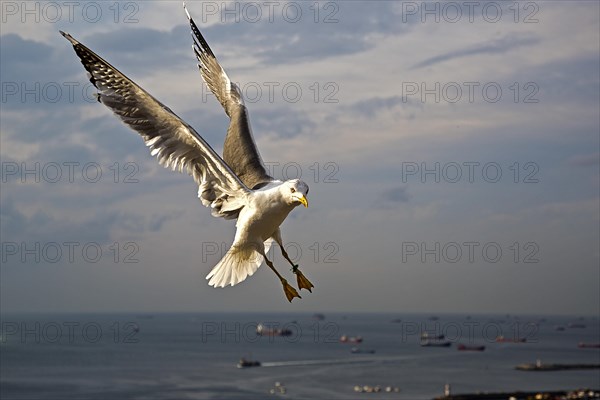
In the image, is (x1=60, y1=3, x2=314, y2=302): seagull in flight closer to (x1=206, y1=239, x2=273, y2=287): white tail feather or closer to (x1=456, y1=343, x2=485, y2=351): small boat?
(x1=206, y1=239, x2=273, y2=287): white tail feather

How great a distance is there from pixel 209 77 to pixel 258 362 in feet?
311

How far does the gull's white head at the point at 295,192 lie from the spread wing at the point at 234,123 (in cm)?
113

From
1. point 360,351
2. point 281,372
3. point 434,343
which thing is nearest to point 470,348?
point 434,343

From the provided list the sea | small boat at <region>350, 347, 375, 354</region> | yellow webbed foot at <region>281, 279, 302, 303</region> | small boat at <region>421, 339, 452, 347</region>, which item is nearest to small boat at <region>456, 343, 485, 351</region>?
the sea

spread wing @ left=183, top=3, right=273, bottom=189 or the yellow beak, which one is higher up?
spread wing @ left=183, top=3, right=273, bottom=189

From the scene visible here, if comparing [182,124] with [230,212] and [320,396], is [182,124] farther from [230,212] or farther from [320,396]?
[320,396]

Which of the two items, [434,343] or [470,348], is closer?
[470,348]

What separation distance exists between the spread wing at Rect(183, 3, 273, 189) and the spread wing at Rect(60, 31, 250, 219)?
0.42 metres

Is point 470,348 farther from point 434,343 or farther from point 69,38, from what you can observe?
point 69,38

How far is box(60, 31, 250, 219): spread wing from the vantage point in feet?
21.1

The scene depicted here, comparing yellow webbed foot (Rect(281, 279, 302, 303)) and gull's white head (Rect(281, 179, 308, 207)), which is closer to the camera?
gull's white head (Rect(281, 179, 308, 207))

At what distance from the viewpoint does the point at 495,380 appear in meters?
83.6

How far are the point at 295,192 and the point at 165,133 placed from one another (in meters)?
1.48

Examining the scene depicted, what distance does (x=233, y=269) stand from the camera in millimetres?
6953
